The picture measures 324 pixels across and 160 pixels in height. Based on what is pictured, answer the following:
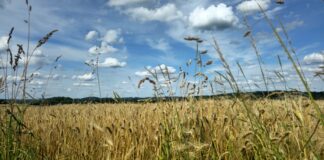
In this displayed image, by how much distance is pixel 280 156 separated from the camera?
7.20 feet

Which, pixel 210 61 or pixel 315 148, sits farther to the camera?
pixel 210 61

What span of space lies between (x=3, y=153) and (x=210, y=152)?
2117 millimetres

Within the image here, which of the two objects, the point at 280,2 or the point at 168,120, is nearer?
the point at 280,2

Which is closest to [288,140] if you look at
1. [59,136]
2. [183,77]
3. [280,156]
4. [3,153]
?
[280,156]

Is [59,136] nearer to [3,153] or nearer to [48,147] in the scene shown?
[48,147]

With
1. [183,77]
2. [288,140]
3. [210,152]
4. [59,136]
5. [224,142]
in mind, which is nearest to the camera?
[288,140]

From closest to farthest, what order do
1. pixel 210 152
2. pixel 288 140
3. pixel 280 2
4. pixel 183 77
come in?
pixel 280 2 → pixel 288 140 → pixel 210 152 → pixel 183 77

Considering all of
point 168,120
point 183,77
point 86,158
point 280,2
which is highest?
point 280,2

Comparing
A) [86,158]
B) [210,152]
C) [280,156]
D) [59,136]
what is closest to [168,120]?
[210,152]

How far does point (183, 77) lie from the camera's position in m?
3.88

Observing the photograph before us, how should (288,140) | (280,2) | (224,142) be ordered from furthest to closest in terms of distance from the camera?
(224,142) < (288,140) < (280,2)

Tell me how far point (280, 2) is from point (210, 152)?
1.51 metres

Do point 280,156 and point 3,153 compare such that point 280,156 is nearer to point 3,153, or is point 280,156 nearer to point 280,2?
point 280,2

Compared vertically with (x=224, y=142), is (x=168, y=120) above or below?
above
